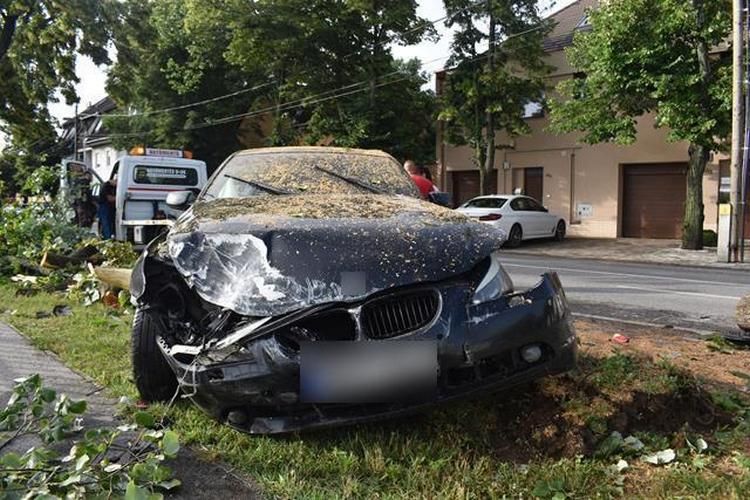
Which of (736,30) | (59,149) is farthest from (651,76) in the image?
(59,149)

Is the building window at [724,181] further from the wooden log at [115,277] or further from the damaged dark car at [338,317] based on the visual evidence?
the damaged dark car at [338,317]

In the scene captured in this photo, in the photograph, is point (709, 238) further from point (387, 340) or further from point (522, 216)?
point (387, 340)

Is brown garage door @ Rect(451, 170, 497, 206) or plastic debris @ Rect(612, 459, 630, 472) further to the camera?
brown garage door @ Rect(451, 170, 497, 206)

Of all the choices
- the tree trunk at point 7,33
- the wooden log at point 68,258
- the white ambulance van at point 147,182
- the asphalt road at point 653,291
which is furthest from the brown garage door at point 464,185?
the wooden log at point 68,258

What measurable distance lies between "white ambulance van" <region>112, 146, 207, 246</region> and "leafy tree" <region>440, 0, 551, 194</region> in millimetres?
10620

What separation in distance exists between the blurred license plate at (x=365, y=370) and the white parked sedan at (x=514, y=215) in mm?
15267

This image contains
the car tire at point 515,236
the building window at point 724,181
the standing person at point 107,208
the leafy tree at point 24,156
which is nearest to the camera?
the standing person at point 107,208

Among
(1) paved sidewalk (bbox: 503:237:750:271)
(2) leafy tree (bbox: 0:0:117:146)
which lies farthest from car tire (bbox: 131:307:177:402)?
(2) leafy tree (bbox: 0:0:117:146)

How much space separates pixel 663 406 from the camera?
349 cm

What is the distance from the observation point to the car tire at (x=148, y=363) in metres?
3.87

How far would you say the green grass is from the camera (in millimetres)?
2832

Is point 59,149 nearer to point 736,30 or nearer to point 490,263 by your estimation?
point 736,30

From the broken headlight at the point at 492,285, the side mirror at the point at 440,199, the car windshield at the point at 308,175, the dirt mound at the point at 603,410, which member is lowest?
the dirt mound at the point at 603,410

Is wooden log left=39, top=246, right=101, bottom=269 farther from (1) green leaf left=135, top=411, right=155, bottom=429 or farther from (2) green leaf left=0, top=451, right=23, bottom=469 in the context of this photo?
(2) green leaf left=0, top=451, right=23, bottom=469
